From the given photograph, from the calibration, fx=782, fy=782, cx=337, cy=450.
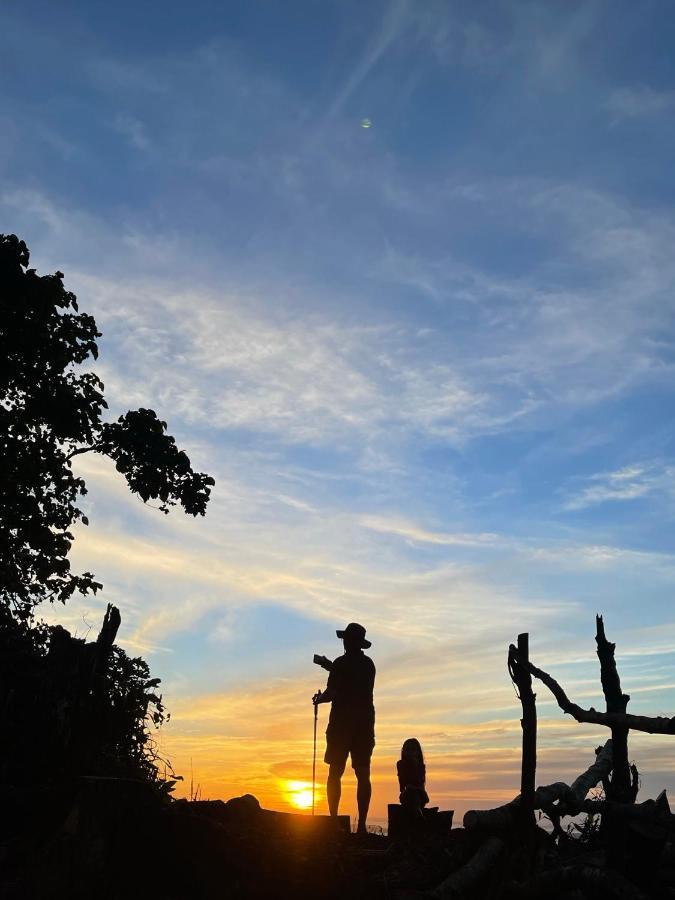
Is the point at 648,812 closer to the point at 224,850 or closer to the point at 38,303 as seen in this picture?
the point at 224,850

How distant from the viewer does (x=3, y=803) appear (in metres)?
9.81

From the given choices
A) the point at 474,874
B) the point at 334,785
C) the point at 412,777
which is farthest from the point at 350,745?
the point at 474,874

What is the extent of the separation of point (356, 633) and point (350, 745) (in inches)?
72.0

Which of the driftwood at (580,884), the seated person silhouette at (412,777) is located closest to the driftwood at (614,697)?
the seated person silhouette at (412,777)

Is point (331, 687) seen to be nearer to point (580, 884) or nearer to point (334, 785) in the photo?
point (334, 785)

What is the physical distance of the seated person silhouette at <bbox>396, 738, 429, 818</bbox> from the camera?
11.7 metres

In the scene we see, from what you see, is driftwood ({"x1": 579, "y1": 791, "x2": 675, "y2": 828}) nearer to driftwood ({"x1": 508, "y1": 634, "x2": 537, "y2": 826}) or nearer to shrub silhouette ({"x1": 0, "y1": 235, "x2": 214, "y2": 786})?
driftwood ({"x1": 508, "y1": 634, "x2": 537, "y2": 826})

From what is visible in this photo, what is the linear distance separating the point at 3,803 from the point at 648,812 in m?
7.75

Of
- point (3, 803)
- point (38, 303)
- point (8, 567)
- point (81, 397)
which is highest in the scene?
point (38, 303)

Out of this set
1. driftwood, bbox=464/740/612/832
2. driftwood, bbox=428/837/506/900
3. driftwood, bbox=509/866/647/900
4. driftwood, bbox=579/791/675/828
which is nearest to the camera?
driftwood, bbox=509/866/647/900

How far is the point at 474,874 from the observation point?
880 cm

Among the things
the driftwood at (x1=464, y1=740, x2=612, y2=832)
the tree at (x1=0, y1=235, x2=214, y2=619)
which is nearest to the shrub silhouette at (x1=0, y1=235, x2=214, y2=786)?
the tree at (x1=0, y1=235, x2=214, y2=619)

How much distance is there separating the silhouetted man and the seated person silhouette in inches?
30.2

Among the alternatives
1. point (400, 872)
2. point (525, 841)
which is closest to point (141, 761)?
point (400, 872)
